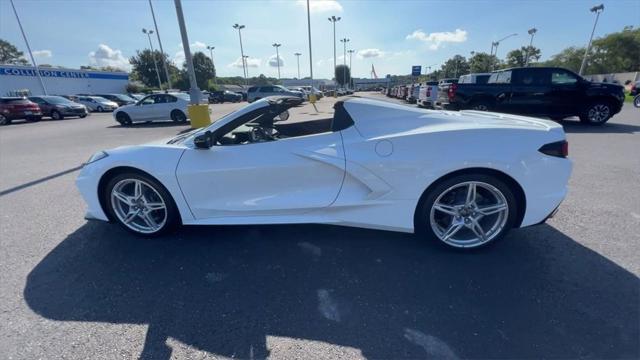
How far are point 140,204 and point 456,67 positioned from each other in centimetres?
9442

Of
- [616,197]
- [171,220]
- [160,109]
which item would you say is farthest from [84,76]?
[616,197]

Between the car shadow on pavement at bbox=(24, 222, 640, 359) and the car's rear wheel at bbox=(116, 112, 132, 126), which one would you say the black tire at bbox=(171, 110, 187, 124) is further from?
the car shadow on pavement at bbox=(24, 222, 640, 359)

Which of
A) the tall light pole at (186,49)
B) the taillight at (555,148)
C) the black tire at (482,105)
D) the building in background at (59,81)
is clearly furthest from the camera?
the building in background at (59,81)

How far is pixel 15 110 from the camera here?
16109 millimetres

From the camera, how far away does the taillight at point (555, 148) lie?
2.32 meters

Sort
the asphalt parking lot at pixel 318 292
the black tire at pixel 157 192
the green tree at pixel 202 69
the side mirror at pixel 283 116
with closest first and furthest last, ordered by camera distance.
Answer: the asphalt parking lot at pixel 318 292 → the black tire at pixel 157 192 → the side mirror at pixel 283 116 → the green tree at pixel 202 69

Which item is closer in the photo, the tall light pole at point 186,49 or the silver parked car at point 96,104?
the tall light pole at point 186,49

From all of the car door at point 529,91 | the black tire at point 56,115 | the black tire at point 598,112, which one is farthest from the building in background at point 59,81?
the black tire at point 598,112

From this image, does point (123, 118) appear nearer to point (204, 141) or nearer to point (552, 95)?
point (204, 141)

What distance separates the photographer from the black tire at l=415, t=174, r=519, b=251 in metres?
2.39

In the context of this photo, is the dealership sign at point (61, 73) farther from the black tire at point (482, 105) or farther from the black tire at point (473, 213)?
the black tire at point (473, 213)

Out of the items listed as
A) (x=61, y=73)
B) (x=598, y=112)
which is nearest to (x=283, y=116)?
(x=598, y=112)

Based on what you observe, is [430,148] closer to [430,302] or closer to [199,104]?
[430,302]

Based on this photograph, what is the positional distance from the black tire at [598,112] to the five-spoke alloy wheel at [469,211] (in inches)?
385
